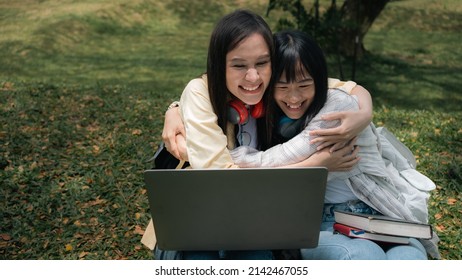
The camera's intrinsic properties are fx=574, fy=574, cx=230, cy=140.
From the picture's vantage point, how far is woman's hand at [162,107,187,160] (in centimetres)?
232

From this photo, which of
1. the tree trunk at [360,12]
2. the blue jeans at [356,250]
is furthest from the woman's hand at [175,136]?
the tree trunk at [360,12]

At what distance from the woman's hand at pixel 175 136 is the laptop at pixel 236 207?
414 millimetres

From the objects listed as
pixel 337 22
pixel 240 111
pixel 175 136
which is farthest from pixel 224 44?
pixel 337 22

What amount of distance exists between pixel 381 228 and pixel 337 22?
23.5 ft

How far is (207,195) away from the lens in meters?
1.88

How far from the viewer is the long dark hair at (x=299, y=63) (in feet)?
7.29

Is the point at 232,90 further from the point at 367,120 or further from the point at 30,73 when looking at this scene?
the point at 30,73

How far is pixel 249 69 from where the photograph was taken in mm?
2152

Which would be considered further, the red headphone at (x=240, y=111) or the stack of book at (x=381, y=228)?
the red headphone at (x=240, y=111)

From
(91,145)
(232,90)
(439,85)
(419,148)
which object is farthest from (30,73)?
(232,90)

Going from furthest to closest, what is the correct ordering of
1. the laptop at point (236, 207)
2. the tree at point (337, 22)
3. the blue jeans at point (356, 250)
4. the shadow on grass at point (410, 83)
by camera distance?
1. the shadow on grass at point (410, 83)
2. the tree at point (337, 22)
3. the blue jeans at point (356, 250)
4. the laptop at point (236, 207)

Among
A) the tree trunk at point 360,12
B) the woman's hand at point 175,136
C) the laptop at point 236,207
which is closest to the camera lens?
the laptop at point 236,207

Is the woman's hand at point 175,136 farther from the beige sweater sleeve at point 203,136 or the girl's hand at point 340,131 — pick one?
the girl's hand at point 340,131

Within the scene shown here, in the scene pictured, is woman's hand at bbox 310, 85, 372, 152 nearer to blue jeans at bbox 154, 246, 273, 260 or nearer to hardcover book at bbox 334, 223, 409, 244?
hardcover book at bbox 334, 223, 409, 244
